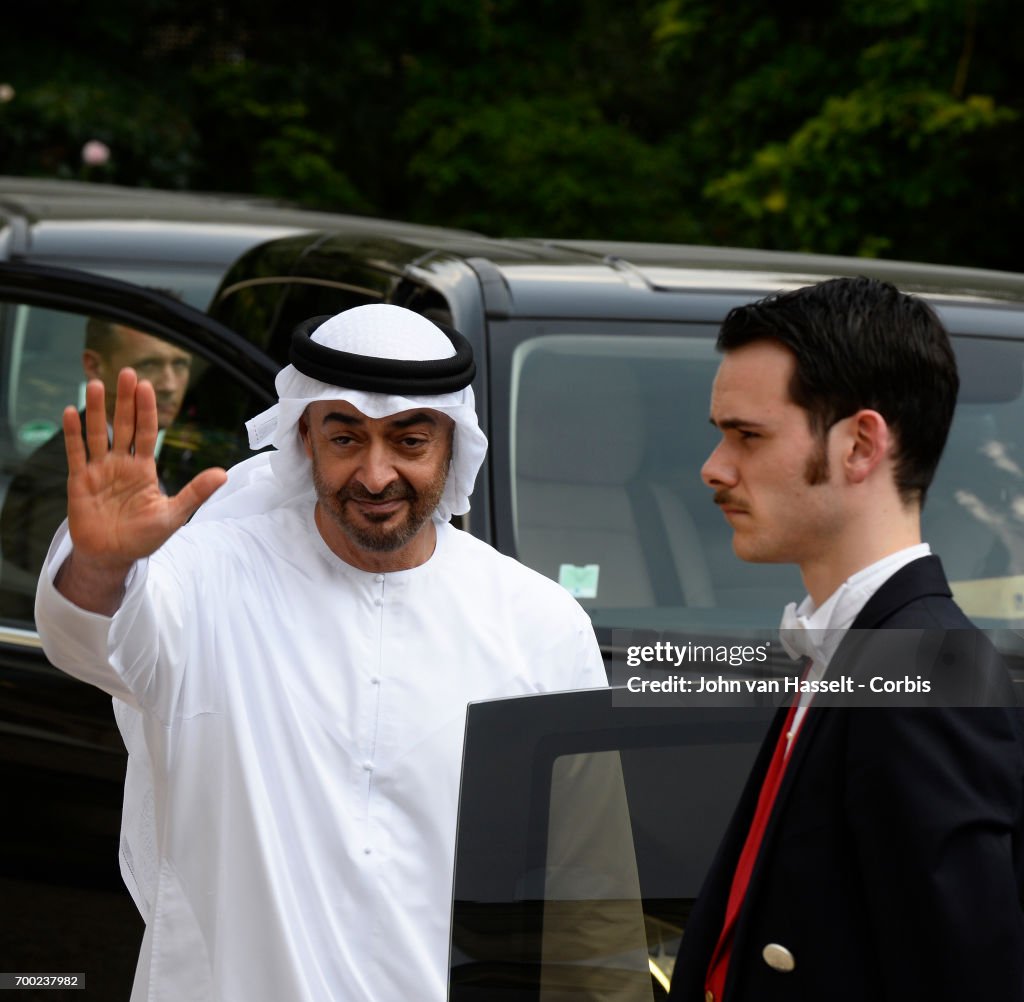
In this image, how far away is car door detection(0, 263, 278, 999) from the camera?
3.45 meters

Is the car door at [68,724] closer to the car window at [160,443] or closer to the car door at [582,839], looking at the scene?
the car window at [160,443]

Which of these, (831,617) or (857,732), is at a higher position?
(831,617)

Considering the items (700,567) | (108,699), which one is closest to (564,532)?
(700,567)

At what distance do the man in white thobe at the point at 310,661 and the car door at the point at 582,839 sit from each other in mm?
505

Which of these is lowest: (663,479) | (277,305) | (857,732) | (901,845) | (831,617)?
(901,845)

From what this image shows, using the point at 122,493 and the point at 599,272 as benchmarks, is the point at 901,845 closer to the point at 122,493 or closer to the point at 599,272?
the point at 122,493

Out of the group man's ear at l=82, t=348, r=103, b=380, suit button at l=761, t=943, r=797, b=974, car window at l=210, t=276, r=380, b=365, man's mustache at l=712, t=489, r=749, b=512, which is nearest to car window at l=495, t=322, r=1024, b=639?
car window at l=210, t=276, r=380, b=365

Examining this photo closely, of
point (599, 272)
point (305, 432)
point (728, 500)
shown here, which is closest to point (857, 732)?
point (728, 500)

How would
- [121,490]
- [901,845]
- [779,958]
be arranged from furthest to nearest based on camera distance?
1. [121,490]
2. [779,958]
3. [901,845]

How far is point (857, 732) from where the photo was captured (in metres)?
1.78

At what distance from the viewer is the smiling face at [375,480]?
2.78 meters

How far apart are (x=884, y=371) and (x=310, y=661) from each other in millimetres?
1144

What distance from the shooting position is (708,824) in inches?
89.1

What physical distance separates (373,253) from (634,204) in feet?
37.5
